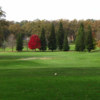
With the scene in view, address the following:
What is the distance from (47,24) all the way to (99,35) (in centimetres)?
2631

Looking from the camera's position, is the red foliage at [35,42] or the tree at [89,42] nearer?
the tree at [89,42]

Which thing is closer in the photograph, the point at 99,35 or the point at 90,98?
the point at 90,98

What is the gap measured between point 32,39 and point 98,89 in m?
78.7

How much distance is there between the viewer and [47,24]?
409 feet

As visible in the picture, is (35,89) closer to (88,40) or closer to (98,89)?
(98,89)

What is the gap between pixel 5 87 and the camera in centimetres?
1088

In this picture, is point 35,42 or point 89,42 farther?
point 35,42

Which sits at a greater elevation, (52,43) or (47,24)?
(47,24)

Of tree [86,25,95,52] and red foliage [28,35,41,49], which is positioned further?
red foliage [28,35,41,49]

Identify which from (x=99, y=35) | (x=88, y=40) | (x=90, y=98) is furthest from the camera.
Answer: (x=99, y=35)

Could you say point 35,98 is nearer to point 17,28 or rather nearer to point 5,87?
point 5,87

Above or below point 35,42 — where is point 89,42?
below
